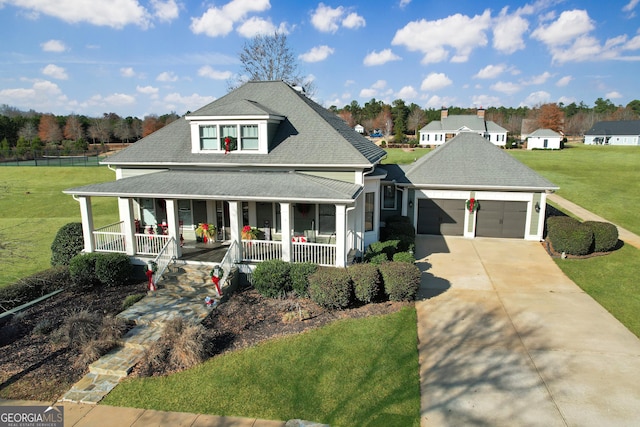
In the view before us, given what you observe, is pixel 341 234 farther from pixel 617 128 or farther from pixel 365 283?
pixel 617 128

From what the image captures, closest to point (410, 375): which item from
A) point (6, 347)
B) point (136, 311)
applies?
point (136, 311)

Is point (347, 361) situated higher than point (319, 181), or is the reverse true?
point (319, 181)

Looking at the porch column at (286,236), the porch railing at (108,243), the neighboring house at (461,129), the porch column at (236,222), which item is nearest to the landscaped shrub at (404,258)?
Answer: the porch column at (286,236)

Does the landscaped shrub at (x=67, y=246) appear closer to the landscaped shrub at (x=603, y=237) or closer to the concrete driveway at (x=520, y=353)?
the concrete driveway at (x=520, y=353)

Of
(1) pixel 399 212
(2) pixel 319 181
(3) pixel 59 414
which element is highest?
(2) pixel 319 181

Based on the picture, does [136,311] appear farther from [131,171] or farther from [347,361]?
[131,171]
